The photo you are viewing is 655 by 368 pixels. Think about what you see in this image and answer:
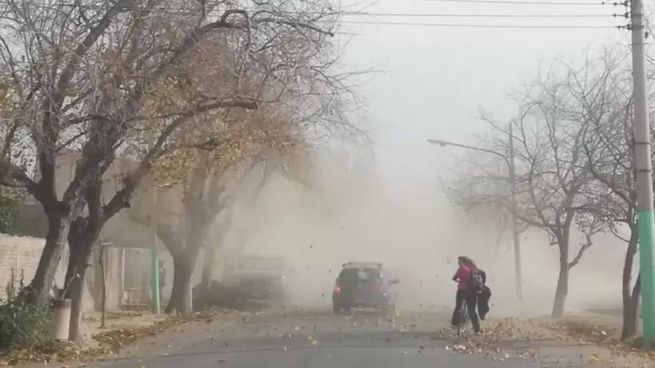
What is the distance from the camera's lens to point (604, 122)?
73.6ft

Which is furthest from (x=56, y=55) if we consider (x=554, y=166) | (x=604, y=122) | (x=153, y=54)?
(x=554, y=166)

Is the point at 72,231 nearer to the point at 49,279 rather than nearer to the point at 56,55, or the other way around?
the point at 49,279

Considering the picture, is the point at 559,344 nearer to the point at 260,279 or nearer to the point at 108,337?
the point at 108,337

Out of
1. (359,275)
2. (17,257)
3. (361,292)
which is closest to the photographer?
(17,257)

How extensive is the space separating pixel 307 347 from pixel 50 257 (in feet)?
16.9

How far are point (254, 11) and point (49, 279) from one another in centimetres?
645

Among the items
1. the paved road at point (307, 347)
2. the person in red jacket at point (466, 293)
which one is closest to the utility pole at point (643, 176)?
the paved road at point (307, 347)

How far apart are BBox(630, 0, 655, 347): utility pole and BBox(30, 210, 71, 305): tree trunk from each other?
35.8 feet

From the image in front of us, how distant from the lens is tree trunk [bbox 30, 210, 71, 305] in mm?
18016

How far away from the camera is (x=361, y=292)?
3112 centimetres

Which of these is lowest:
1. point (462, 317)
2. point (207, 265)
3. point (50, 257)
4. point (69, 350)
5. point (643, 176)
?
point (69, 350)

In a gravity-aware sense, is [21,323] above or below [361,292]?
below

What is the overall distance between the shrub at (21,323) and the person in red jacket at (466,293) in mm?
8934

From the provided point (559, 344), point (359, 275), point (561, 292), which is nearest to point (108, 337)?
point (559, 344)
